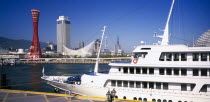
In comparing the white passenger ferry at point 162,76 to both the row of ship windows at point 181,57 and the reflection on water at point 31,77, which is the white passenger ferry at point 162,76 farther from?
the reflection on water at point 31,77

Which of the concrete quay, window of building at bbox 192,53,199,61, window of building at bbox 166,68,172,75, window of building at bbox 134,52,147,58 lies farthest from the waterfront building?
the concrete quay

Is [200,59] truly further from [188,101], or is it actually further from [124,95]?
[124,95]

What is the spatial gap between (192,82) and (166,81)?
72.6 inches

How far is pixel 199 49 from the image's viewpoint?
13977 millimetres

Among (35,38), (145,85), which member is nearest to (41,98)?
(145,85)

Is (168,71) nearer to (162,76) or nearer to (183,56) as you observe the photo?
(162,76)

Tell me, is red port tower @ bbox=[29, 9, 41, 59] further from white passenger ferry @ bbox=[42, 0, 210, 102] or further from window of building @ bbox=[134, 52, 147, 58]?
window of building @ bbox=[134, 52, 147, 58]

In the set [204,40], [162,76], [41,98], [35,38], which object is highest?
[35,38]

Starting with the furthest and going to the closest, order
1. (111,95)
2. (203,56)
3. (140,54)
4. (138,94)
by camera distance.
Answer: (140,54) → (138,94) → (203,56) → (111,95)

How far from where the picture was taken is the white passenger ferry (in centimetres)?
1385

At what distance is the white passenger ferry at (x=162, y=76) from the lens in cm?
1385

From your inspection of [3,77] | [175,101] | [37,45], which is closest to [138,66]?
[175,101]

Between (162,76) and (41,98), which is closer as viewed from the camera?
(41,98)

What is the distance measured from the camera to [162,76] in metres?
14.6
